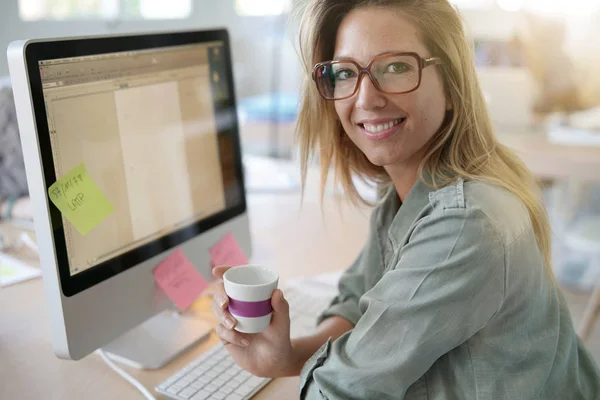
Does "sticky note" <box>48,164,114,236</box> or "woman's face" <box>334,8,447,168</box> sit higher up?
"woman's face" <box>334,8,447,168</box>

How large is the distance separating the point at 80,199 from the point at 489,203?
56cm

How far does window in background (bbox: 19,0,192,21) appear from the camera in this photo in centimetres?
167

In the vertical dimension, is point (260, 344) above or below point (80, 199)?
below

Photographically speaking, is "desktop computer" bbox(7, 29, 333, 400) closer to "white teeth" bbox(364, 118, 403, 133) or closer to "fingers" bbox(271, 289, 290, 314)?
"fingers" bbox(271, 289, 290, 314)

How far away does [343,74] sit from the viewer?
92 cm

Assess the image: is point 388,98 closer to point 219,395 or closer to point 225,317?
point 225,317

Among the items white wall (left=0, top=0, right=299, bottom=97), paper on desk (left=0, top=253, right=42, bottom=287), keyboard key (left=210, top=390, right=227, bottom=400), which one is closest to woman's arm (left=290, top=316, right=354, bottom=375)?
keyboard key (left=210, top=390, right=227, bottom=400)

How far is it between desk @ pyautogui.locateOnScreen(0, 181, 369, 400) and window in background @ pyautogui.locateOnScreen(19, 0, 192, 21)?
2.54ft

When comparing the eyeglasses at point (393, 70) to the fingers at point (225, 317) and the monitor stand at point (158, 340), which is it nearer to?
the fingers at point (225, 317)

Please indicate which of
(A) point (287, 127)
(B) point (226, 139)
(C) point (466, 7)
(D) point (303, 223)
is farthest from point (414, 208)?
(C) point (466, 7)

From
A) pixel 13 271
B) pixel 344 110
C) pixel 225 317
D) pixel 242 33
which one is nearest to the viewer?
pixel 225 317

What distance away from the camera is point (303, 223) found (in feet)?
5.52

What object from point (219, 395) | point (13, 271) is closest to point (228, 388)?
point (219, 395)

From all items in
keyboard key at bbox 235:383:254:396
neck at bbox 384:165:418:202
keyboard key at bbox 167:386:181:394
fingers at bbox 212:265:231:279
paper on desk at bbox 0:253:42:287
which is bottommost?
keyboard key at bbox 235:383:254:396
